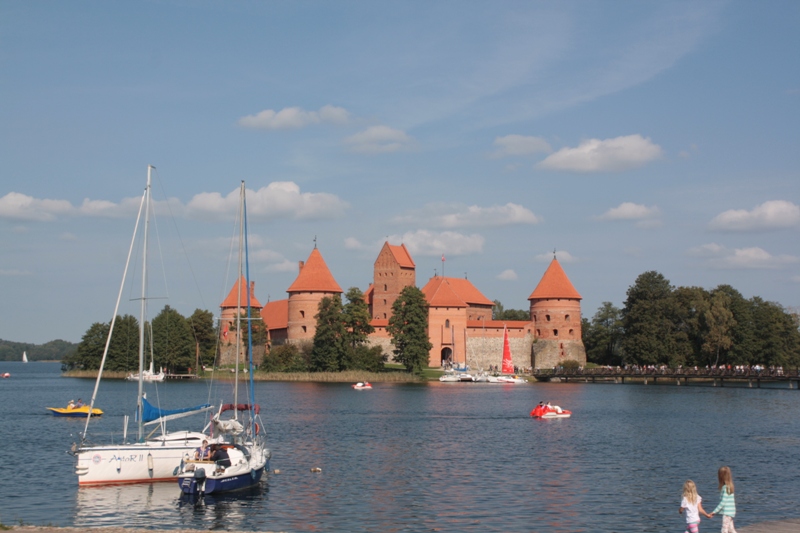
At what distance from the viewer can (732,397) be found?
49875 mm

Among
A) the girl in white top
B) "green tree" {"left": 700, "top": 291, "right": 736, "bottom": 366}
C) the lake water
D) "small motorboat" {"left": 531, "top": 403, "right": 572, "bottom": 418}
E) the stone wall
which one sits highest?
"green tree" {"left": 700, "top": 291, "right": 736, "bottom": 366}

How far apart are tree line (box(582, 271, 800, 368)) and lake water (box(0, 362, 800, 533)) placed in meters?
26.3

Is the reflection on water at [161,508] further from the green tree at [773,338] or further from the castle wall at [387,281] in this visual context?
the castle wall at [387,281]

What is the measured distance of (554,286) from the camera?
75.0m

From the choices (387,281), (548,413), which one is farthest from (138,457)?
(387,281)

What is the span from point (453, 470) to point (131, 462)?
7419 mm

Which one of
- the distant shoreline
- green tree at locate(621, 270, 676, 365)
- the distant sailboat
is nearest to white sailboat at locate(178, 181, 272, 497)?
the distant shoreline

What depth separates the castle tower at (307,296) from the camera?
246 feet

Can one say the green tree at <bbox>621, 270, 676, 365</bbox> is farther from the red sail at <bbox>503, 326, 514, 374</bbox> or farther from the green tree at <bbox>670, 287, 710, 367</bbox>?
the red sail at <bbox>503, 326, 514, 374</bbox>

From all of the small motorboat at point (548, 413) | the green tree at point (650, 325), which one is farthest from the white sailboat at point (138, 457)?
the green tree at point (650, 325)

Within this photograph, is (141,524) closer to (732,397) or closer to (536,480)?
(536,480)

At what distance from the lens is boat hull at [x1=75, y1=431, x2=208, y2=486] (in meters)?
18.5

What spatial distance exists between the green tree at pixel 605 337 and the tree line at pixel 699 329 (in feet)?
20.4

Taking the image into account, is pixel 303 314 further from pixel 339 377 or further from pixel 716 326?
pixel 716 326
